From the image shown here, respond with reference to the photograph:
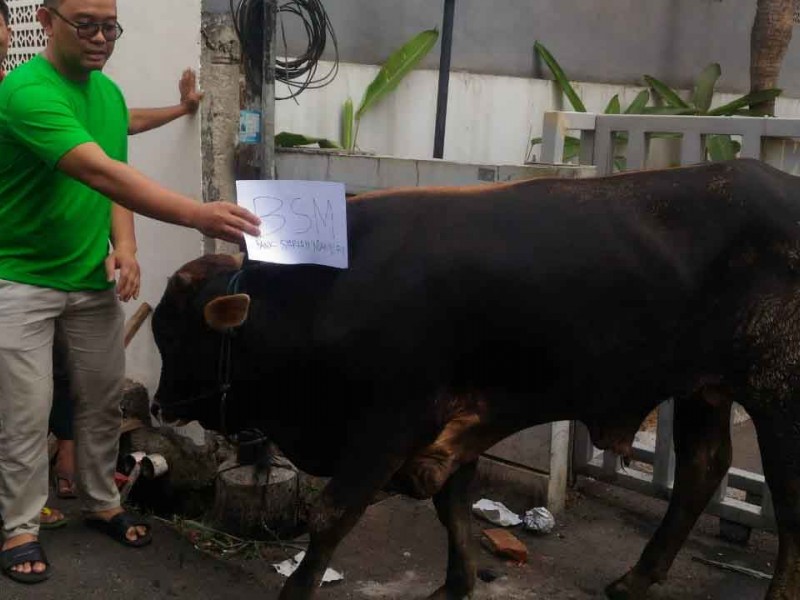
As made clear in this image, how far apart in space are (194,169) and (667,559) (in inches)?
112

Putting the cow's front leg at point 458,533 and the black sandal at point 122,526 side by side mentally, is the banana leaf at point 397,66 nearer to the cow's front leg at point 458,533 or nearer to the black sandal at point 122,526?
the black sandal at point 122,526

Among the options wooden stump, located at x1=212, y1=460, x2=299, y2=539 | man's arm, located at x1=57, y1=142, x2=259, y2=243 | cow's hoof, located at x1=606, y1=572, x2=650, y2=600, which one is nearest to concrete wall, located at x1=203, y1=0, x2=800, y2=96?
man's arm, located at x1=57, y1=142, x2=259, y2=243

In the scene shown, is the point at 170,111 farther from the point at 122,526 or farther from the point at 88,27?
the point at 122,526

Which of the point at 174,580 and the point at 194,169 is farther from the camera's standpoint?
the point at 194,169

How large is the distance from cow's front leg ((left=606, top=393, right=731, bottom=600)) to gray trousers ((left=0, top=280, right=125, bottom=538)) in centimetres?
212

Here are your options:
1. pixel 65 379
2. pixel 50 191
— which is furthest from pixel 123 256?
pixel 65 379

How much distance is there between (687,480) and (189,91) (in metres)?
2.81

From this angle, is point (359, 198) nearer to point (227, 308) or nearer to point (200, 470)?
point (227, 308)

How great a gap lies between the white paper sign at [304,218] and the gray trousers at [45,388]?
3.62 ft

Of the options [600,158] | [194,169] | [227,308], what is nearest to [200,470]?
[194,169]

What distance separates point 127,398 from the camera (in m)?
5.16

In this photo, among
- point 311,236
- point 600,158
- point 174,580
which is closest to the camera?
point 311,236

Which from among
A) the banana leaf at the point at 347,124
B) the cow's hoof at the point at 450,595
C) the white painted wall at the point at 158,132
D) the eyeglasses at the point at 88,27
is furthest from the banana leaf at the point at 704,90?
the eyeglasses at the point at 88,27

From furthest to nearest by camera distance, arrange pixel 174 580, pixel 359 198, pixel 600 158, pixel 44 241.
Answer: pixel 600 158, pixel 174 580, pixel 44 241, pixel 359 198
